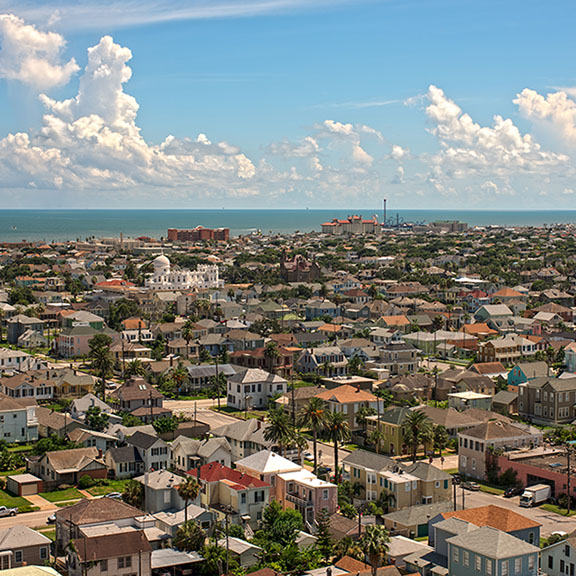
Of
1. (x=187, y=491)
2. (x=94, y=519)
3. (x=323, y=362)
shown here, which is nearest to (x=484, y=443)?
(x=187, y=491)

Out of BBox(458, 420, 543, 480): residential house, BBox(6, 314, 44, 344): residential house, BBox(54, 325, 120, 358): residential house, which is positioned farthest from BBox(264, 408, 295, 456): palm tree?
BBox(6, 314, 44, 344): residential house

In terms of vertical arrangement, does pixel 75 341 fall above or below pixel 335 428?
below

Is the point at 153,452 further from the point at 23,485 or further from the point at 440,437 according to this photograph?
the point at 440,437

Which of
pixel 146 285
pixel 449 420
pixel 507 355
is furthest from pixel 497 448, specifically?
pixel 146 285

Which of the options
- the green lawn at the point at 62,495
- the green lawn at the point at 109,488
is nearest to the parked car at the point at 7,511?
the green lawn at the point at 62,495

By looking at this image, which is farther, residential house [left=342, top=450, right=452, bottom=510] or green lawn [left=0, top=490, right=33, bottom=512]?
green lawn [left=0, top=490, right=33, bottom=512]

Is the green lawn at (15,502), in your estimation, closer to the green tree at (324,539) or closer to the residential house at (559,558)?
the green tree at (324,539)

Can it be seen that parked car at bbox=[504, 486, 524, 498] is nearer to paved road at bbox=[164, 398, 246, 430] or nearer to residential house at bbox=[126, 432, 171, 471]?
residential house at bbox=[126, 432, 171, 471]
